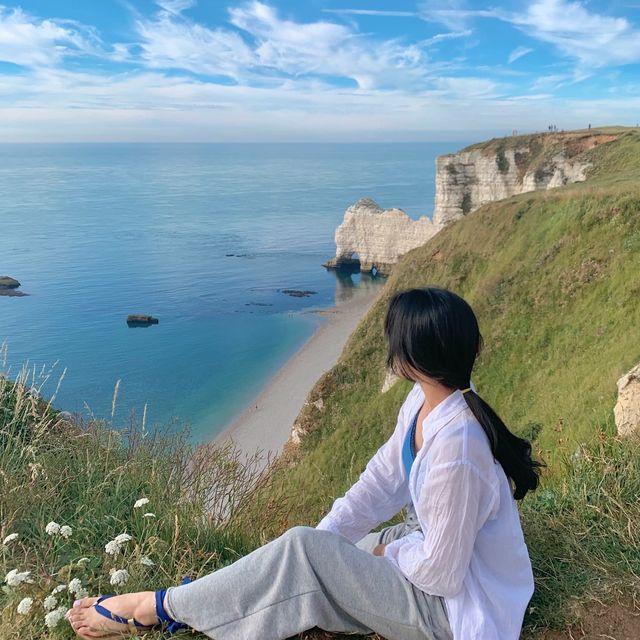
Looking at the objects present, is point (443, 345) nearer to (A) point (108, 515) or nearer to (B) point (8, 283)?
(A) point (108, 515)

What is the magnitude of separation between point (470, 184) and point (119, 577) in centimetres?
5389

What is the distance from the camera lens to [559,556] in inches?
161

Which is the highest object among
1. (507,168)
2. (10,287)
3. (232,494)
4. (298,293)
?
(507,168)

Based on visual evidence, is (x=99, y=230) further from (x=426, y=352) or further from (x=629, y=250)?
(x=426, y=352)

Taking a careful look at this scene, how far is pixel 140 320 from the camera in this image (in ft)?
172

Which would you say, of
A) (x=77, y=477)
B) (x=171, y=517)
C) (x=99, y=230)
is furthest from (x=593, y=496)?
(x=99, y=230)

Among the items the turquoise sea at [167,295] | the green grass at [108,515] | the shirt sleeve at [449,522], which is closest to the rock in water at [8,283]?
the turquoise sea at [167,295]

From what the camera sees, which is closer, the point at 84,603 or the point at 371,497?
the point at 84,603

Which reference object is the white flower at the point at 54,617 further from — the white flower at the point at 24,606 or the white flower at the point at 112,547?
the white flower at the point at 112,547

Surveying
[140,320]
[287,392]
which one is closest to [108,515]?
[287,392]

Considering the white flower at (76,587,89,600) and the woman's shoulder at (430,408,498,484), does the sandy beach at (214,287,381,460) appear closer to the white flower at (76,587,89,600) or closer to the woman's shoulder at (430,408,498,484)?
the white flower at (76,587,89,600)

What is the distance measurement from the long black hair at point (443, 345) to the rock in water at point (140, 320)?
51.2 m

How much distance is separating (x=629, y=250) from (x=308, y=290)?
1748 inches

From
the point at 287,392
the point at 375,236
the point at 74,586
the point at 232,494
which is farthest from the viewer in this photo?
the point at 375,236
